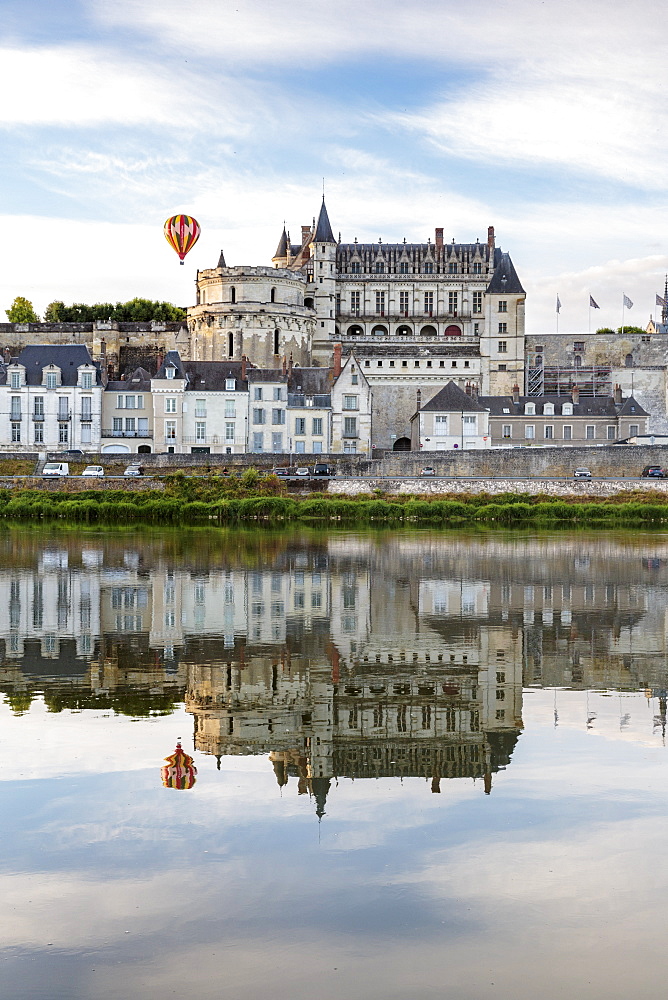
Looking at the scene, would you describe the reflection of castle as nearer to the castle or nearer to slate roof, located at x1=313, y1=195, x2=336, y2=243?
the castle

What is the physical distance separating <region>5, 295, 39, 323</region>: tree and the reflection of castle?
71.0 meters

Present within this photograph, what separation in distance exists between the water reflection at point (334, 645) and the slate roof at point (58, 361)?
1055 inches

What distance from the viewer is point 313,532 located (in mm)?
35000

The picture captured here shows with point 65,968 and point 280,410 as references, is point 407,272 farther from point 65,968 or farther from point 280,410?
point 65,968

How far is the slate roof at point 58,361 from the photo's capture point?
5181cm

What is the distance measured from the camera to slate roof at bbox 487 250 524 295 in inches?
2825

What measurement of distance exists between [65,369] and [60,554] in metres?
27.6

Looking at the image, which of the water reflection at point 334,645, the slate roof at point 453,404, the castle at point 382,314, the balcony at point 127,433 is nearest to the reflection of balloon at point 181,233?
the castle at point 382,314

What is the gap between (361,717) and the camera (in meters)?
9.90

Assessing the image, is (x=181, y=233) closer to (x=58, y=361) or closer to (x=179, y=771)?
(x=58, y=361)

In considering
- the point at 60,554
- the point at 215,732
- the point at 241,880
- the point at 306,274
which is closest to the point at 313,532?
the point at 60,554

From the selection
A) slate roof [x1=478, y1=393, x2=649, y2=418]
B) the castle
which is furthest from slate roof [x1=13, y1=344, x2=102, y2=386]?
slate roof [x1=478, y1=393, x2=649, y2=418]

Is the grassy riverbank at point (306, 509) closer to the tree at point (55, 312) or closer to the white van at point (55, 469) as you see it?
the white van at point (55, 469)

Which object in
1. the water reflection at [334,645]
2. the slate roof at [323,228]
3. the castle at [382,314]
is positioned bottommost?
the water reflection at [334,645]
